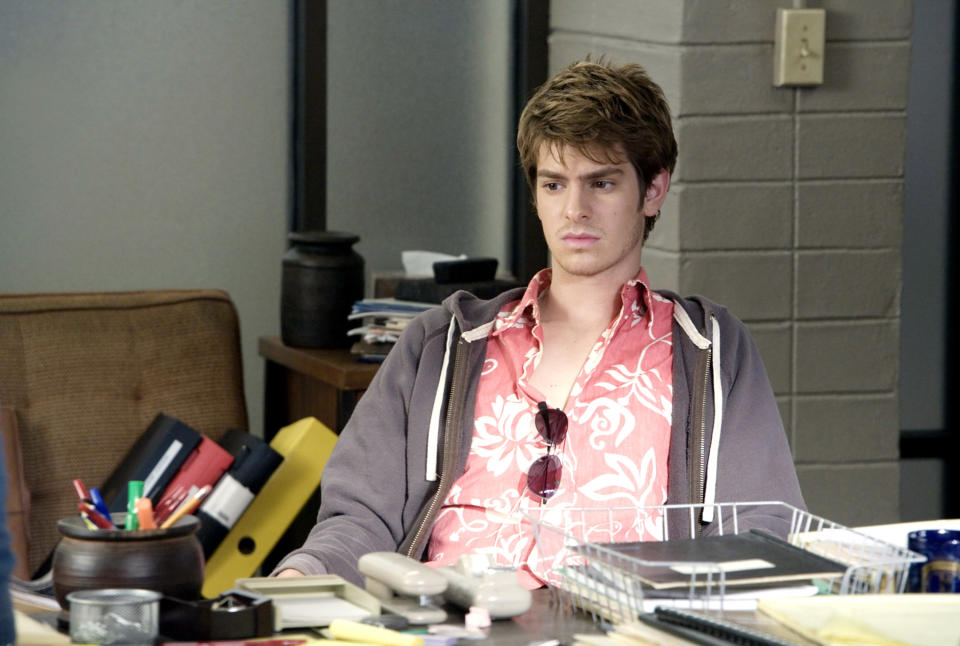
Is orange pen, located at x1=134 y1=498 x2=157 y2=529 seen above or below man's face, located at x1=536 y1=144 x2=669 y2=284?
below

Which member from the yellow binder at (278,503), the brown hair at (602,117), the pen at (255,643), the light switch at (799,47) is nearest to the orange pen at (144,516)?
the pen at (255,643)

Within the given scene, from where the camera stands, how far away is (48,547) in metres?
2.73

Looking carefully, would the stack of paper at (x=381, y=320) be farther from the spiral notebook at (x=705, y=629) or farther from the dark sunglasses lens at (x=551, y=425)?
the spiral notebook at (x=705, y=629)

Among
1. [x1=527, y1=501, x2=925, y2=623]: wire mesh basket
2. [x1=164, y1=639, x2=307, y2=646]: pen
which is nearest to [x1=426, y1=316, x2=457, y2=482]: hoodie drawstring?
[x1=527, y1=501, x2=925, y2=623]: wire mesh basket

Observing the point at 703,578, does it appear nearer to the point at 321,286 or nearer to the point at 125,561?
the point at 125,561

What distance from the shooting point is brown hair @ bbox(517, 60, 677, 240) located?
207cm

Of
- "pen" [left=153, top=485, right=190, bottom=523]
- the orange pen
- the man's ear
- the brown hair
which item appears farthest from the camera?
"pen" [left=153, top=485, right=190, bottom=523]

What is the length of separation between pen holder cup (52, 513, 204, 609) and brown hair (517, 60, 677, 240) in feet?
3.18

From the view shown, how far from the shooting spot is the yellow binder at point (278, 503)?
2867 millimetres

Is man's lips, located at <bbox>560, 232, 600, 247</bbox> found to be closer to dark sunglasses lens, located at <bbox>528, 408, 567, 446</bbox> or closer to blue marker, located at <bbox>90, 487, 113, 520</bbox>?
dark sunglasses lens, located at <bbox>528, 408, 567, 446</bbox>

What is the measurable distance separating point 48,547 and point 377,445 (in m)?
1.04

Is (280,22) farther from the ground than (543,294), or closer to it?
farther from the ground

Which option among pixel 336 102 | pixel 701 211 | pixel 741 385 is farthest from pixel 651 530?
pixel 336 102

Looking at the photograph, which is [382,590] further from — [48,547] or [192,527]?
→ [48,547]
